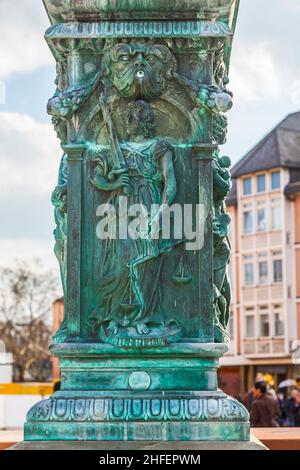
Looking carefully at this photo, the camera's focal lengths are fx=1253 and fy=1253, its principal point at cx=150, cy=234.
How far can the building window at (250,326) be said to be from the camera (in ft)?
235

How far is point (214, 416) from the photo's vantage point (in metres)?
6.46

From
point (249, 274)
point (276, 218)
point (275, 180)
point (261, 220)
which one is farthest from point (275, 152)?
point (249, 274)

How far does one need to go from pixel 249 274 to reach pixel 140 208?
218ft

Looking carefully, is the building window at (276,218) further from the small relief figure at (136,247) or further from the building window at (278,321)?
the small relief figure at (136,247)

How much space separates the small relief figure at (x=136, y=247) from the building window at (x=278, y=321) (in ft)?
205

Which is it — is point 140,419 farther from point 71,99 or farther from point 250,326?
point 250,326

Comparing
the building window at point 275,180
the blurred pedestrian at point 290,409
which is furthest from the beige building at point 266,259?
the blurred pedestrian at point 290,409

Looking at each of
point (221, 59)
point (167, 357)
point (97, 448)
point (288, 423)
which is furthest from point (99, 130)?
point (288, 423)

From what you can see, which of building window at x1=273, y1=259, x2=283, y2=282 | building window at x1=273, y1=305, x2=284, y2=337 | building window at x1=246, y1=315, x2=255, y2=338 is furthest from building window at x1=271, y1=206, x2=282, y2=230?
building window at x1=246, y1=315, x2=255, y2=338

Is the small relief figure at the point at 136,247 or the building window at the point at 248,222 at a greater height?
the building window at the point at 248,222

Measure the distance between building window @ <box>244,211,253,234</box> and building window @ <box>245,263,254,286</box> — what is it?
78.2 inches

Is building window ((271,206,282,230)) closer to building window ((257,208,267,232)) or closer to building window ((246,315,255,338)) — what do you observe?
building window ((257,208,267,232))

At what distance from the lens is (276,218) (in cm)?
7100
